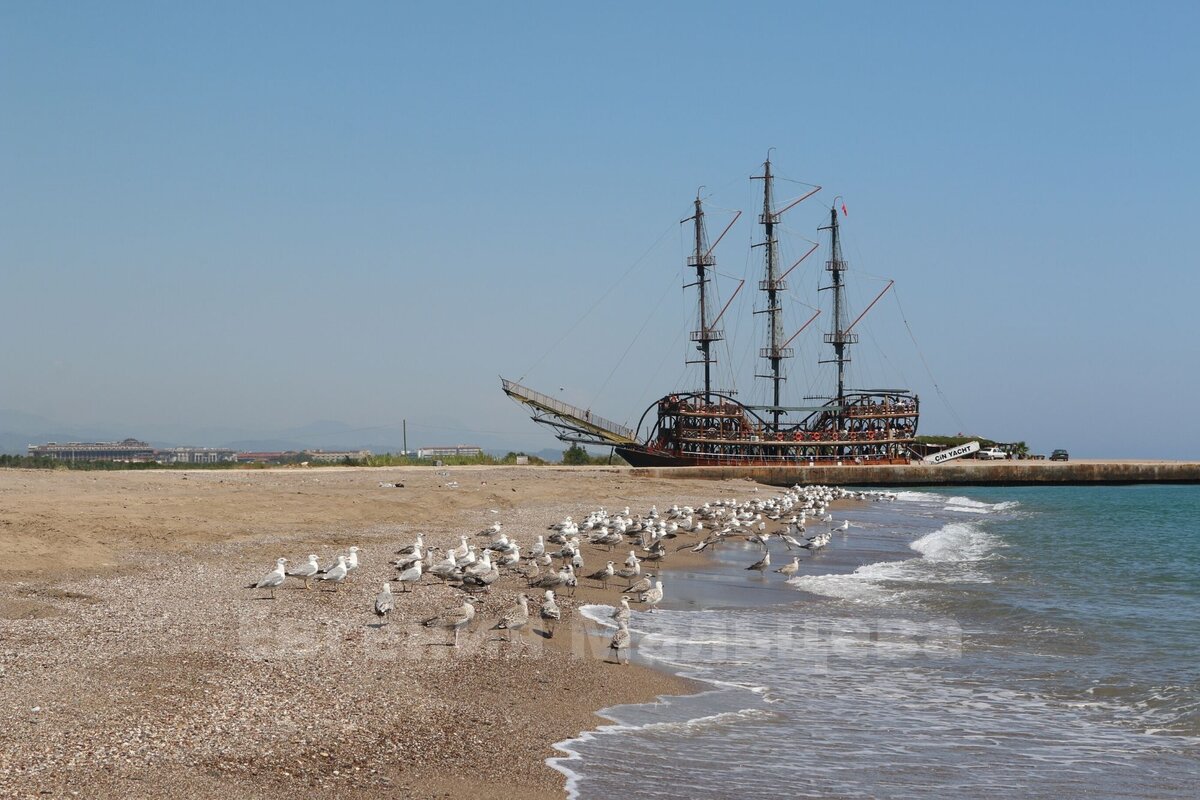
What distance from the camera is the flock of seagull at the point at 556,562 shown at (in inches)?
560

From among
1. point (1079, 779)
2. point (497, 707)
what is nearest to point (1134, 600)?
point (1079, 779)

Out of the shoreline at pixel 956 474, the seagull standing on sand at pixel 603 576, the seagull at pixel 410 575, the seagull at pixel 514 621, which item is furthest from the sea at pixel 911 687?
the shoreline at pixel 956 474

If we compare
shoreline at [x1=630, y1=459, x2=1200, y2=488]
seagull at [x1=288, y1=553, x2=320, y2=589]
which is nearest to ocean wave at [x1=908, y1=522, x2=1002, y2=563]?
A: seagull at [x1=288, y1=553, x2=320, y2=589]

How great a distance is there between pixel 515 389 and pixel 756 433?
766 inches

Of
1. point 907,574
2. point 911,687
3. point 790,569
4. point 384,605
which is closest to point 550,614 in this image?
point 384,605

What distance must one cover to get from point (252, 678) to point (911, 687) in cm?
→ 761

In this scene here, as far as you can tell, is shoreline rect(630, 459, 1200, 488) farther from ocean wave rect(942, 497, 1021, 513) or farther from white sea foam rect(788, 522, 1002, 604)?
white sea foam rect(788, 522, 1002, 604)

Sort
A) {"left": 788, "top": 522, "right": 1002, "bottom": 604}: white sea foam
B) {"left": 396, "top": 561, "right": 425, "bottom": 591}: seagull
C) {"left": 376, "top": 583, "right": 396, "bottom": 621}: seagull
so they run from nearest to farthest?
1. {"left": 376, "top": 583, "right": 396, "bottom": 621}: seagull
2. {"left": 396, "top": 561, "right": 425, "bottom": 591}: seagull
3. {"left": 788, "top": 522, "right": 1002, "bottom": 604}: white sea foam

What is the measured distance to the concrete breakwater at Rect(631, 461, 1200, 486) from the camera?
75375mm

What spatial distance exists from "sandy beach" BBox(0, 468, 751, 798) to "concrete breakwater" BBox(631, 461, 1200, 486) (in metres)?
53.8

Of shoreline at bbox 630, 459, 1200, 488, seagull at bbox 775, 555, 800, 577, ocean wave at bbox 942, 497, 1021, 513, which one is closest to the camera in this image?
seagull at bbox 775, 555, 800, 577

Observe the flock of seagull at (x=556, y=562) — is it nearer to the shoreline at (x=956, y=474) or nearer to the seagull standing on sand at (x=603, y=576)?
the seagull standing on sand at (x=603, y=576)

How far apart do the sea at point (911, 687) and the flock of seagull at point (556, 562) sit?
2.94 ft

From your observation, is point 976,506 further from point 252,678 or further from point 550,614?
point 252,678
